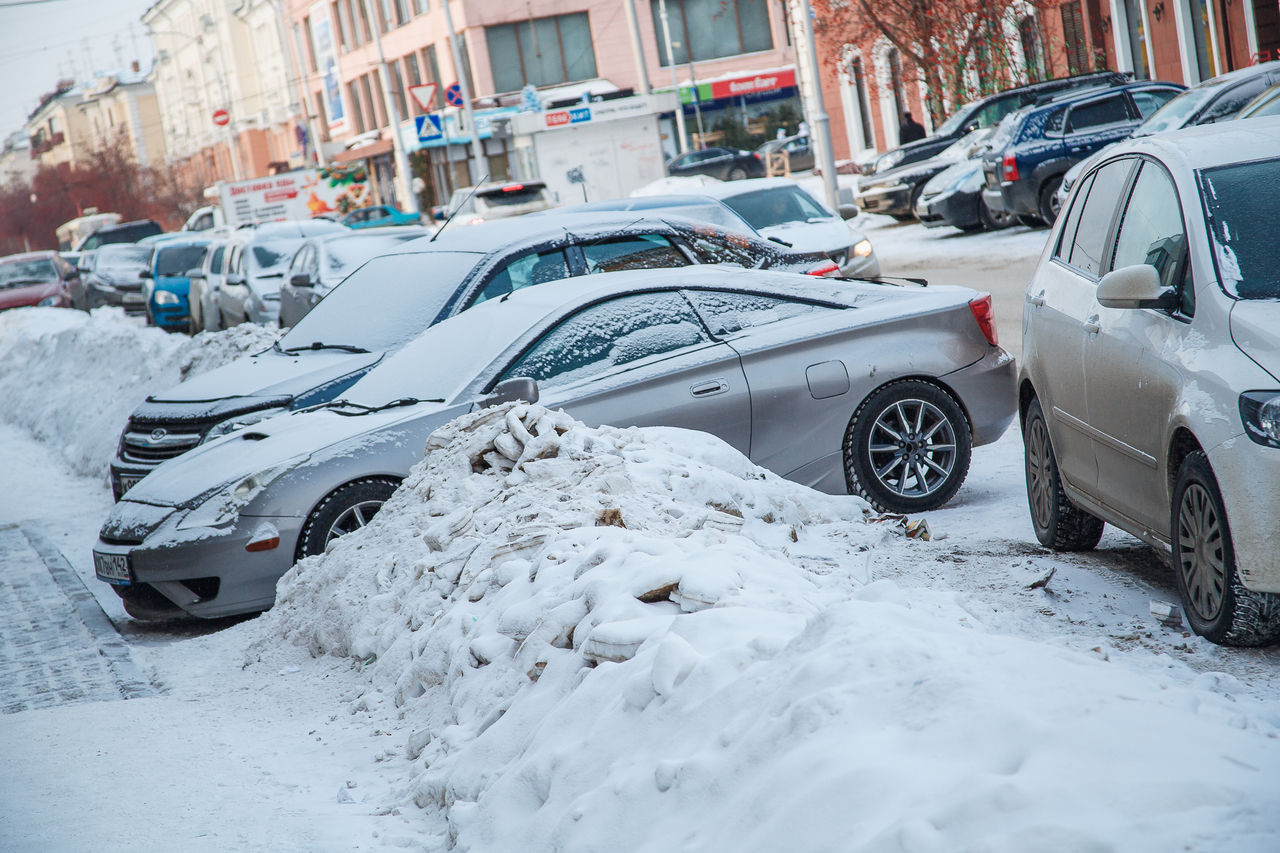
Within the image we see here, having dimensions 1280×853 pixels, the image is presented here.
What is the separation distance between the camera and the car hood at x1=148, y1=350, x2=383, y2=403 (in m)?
8.45

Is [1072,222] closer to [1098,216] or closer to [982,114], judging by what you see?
[1098,216]

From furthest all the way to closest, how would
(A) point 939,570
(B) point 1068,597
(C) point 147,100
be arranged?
(C) point 147,100 < (A) point 939,570 < (B) point 1068,597

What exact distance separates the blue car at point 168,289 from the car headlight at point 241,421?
17.3m

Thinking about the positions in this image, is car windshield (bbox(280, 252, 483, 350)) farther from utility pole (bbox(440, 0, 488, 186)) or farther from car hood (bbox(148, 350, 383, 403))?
utility pole (bbox(440, 0, 488, 186))

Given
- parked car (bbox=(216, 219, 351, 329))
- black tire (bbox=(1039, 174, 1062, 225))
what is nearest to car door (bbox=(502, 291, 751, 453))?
parked car (bbox=(216, 219, 351, 329))

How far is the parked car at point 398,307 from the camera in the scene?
853 centimetres

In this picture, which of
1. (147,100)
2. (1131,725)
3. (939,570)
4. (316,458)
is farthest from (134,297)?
(147,100)

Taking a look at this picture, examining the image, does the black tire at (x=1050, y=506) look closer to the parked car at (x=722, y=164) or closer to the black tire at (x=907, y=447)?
the black tire at (x=907, y=447)

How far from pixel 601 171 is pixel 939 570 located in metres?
42.9

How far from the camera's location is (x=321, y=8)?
7050cm

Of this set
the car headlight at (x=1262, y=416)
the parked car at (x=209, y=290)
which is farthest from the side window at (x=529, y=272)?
the parked car at (x=209, y=290)

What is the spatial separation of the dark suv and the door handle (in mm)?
12672

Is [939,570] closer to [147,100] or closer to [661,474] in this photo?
[661,474]

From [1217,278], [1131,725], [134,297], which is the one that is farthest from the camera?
[134,297]
